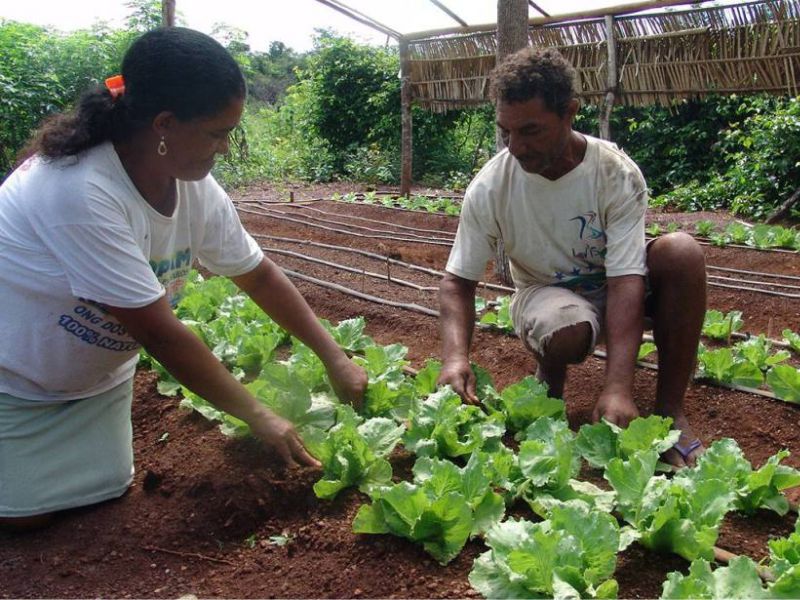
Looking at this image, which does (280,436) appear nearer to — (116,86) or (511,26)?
(116,86)

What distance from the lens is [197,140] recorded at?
6.83 ft

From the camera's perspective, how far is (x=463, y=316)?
2.72 m

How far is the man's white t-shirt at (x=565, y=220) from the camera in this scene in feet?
8.73

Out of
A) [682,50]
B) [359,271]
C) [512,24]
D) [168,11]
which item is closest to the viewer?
[512,24]

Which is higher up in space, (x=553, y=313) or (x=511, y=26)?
(x=511, y=26)

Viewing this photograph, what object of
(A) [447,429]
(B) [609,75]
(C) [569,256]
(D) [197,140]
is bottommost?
(A) [447,429]

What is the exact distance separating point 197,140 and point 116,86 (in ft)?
0.97

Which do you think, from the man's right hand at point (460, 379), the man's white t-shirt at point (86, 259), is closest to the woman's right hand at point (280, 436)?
the man's white t-shirt at point (86, 259)

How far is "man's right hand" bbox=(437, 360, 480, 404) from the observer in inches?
102

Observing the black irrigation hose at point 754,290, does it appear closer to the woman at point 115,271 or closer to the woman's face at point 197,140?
the woman at point 115,271

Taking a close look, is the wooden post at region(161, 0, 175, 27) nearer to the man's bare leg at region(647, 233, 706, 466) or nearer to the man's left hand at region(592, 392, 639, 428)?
the man's bare leg at region(647, 233, 706, 466)

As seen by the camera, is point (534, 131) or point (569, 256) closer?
point (534, 131)

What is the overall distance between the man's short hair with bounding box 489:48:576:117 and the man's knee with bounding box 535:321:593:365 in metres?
0.73

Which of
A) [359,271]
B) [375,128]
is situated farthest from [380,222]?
[375,128]
